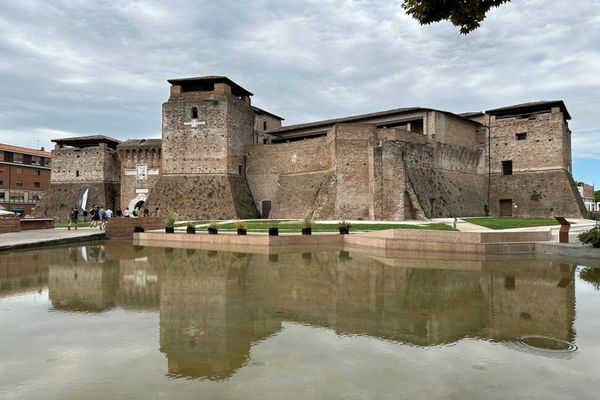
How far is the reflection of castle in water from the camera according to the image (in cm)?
472

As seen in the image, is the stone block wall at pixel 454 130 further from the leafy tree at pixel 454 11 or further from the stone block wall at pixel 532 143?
the leafy tree at pixel 454 11

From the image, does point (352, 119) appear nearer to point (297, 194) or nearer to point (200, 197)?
point (297, 194)

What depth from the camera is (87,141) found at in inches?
1489

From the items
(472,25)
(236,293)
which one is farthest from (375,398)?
(472,25)

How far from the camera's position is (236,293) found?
22.8 feet

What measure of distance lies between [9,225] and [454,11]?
2166cm

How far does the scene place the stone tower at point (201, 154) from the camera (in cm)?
2964

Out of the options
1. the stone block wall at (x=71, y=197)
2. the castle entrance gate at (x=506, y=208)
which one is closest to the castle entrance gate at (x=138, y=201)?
the stone block wall at (x=71, y=197)

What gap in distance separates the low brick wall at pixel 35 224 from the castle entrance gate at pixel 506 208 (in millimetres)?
33074

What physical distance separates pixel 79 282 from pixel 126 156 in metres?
28.9

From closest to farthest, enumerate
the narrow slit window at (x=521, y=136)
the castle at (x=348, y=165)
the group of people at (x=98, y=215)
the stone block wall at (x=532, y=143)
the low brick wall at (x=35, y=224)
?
the low brick wall at (x=35, y=224) → the group of people at (x=98, y=215) → the castle at (x=348, y=165) → the stone block wall at (x=532, y=143) → the narrow slit window at (x=521, y=136)

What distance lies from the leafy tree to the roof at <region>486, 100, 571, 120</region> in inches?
1241

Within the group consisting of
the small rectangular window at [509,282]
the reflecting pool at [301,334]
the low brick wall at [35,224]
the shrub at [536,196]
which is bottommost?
the reflecting pool at [301,334]

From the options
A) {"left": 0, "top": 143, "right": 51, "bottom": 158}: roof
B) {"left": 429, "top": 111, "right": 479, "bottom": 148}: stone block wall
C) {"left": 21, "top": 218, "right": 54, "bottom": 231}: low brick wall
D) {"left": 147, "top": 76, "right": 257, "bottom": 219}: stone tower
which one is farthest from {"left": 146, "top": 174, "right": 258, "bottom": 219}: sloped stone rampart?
{"left": 0, "top": 143, "right": 51, "bottom": 158}: roof
